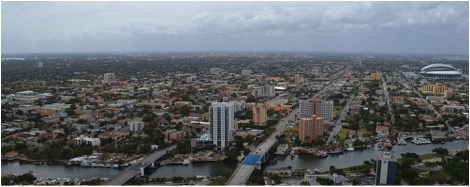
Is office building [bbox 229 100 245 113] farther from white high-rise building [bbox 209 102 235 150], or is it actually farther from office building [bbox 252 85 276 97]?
white high-rise building [bbox 209 102 235 150]

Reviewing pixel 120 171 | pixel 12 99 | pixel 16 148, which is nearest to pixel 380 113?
pixel 120 171

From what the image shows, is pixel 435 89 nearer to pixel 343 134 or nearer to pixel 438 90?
pixel 438 90

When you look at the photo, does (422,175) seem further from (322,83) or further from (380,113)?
(322,83)

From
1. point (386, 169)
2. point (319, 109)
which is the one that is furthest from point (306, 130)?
point (386, 169)

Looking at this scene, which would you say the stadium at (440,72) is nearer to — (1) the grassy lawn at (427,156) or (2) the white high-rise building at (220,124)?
(1) the grassy lawn at (427,156)

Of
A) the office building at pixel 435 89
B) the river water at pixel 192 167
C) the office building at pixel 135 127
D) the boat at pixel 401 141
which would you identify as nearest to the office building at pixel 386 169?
the river water at pixel 192 167
